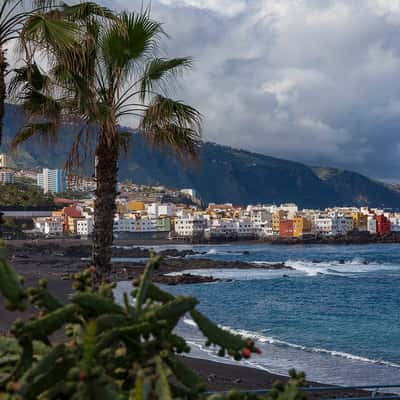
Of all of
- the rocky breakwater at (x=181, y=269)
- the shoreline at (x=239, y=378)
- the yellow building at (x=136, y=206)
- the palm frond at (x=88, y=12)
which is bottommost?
the rocky breakwater at (x=181, y=269)

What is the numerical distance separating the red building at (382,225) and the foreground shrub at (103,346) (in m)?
148

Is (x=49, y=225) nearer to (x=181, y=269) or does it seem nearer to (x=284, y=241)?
(x=284, y=241)

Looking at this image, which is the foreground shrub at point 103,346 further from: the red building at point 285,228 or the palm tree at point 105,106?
the red building at point 285,228

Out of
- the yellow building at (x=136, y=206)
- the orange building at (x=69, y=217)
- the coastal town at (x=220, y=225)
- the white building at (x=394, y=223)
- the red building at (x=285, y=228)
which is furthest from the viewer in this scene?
the yellow building at (x=136, y=206)

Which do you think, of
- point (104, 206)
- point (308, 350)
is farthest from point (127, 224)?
point (104, 206)

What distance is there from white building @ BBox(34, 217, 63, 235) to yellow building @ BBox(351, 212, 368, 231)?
6051cm

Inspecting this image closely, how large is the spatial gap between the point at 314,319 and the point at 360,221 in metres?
121

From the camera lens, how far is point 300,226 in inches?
5404

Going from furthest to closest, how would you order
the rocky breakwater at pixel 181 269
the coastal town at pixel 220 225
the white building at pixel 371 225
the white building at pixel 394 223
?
the white building at pixel 394 223
the white building at pixel 371 225
the coastal town at pixel 220 225
the rocky breakwater at pixel 181 269

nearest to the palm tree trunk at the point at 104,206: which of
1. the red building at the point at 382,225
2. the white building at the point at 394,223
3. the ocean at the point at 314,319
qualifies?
the ocean at the point at 314,319

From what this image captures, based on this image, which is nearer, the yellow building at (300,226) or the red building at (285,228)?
the yellow building at (300,226)

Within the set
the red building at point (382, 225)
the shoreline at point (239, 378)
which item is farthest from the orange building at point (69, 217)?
the shoreline at point (239, 378)

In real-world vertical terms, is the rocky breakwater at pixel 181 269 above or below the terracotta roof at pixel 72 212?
below

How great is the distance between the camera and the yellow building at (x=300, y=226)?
448ft
